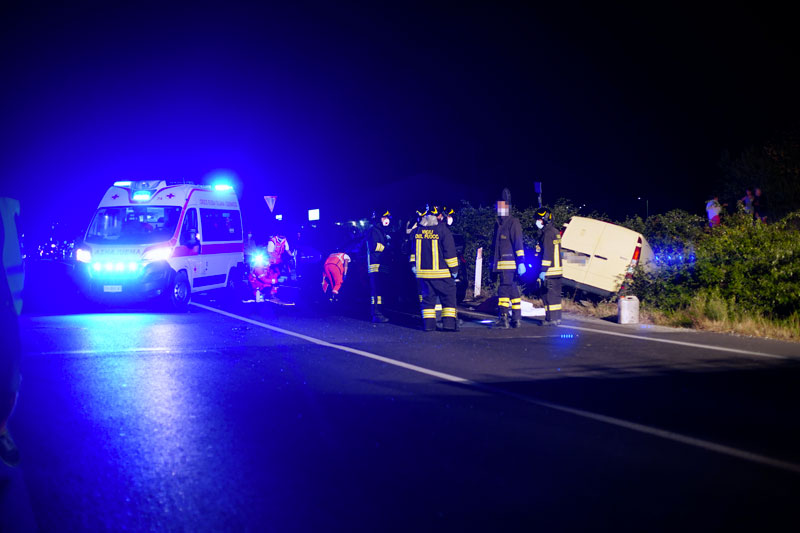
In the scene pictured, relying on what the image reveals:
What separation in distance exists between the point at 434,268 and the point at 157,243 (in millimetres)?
6176

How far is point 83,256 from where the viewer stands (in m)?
14.9

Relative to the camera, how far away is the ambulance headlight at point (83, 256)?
14.9 metres

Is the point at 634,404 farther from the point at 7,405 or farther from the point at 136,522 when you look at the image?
the point at 7,405

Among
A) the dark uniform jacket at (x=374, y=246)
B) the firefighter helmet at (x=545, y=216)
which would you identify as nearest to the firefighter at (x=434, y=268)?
the dark uniform jacket at (x=374, y=246)

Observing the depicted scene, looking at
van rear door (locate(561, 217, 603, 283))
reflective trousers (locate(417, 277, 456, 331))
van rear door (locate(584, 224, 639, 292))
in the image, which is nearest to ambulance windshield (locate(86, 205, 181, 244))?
reflective trousers (locate(417, 277, 456, 331))

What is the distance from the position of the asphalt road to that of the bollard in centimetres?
250

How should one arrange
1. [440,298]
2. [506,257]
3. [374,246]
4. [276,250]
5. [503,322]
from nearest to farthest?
[440,298]
[506,257]
[503,322]
[374,246]
[276,250]

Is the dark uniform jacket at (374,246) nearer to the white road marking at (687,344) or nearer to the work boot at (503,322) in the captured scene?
the work boot at (503,322)

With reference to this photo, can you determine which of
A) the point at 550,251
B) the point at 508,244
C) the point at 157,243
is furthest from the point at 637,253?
the point at 157,243

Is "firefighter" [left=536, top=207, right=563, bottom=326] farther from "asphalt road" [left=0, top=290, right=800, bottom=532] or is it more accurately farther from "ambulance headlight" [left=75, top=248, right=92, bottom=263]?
"ambulance headlight" [left=75, top=248, right=92, bottom=263]

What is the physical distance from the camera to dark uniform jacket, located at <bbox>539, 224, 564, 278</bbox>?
12.5 m

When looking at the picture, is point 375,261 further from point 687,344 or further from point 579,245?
point 687,344

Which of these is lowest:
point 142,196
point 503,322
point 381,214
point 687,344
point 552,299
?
point 687,344

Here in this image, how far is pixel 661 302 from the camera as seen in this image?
1317cm
